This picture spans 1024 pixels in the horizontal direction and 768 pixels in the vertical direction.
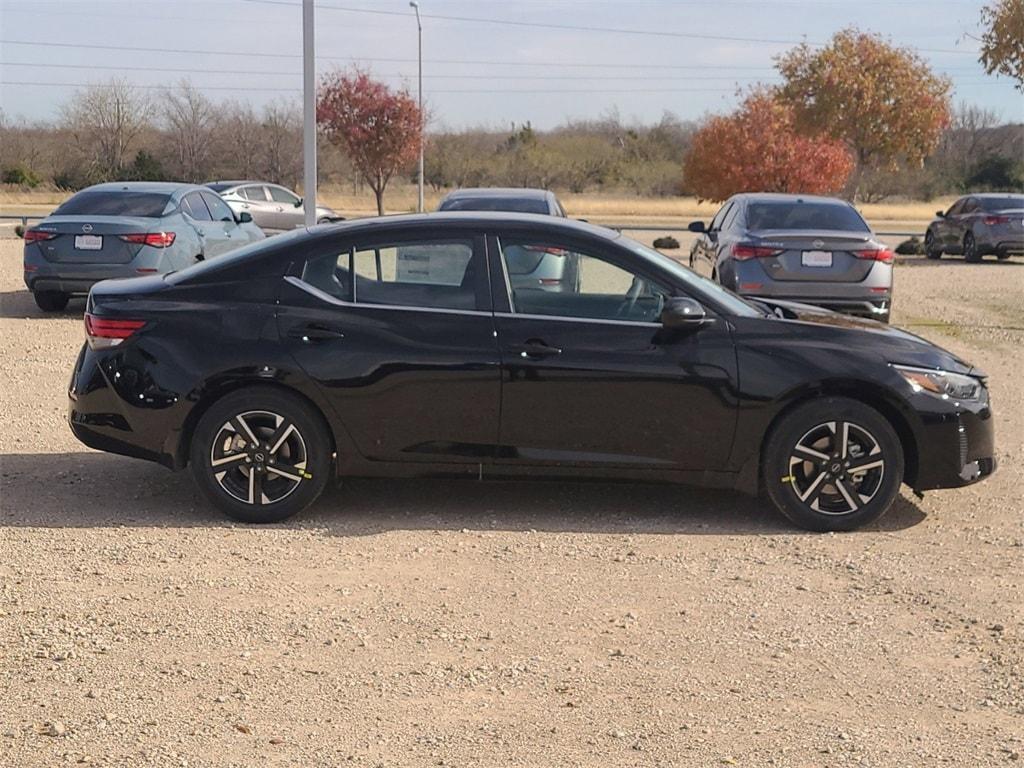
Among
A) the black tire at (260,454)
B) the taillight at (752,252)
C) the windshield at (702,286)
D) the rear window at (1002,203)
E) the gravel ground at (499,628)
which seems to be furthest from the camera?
the rear window at (1002,203)

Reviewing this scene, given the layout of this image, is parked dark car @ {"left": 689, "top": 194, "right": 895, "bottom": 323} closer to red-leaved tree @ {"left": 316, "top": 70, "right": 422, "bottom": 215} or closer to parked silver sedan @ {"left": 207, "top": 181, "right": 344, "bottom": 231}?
parked silver sedan @ {"left": 207, "top": 181, "right": 344, "bottom": 231}

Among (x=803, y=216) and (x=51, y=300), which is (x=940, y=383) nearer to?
(x=803, y=216)

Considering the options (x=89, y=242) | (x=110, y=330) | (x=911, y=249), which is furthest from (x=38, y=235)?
(x=911, y=249)

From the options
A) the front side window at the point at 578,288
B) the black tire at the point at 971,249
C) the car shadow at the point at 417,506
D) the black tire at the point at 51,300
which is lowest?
the car shadow at the point at 417,506

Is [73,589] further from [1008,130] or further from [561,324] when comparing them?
[1008,130]

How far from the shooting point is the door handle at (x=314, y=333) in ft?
22.3

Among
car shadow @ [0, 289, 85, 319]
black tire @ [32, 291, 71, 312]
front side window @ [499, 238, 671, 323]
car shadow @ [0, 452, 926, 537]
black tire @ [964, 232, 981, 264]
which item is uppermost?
front side window @ [499, 238, 671, 323]

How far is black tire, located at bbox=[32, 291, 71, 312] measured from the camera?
15.5 metres

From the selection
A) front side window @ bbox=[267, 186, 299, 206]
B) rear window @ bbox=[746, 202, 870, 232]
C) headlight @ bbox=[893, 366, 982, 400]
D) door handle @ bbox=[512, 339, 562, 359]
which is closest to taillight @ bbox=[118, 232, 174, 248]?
rear window @ bbox=[746, 202, 870, 232]

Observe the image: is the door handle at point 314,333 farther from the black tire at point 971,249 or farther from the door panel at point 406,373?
the black tire at point 971,249

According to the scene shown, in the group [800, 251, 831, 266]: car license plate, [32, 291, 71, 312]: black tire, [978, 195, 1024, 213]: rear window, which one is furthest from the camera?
[978, 195, 1024, 213]: rear window

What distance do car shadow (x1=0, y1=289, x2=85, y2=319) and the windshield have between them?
10.1 meters

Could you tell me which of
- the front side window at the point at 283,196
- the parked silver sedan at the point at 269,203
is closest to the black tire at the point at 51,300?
the parked silver sedan at the point at 269,203

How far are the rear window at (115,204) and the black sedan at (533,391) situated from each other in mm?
8708
